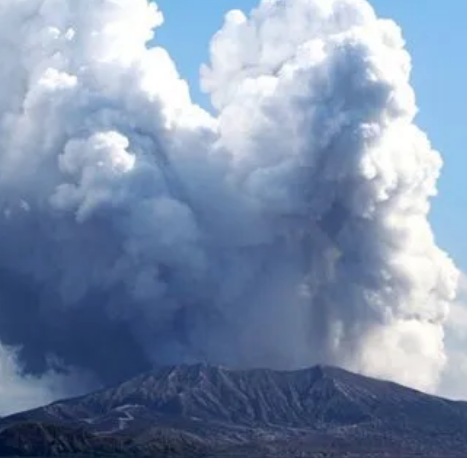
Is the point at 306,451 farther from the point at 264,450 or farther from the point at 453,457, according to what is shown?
the point at 453,457

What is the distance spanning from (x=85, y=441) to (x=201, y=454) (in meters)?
16.4

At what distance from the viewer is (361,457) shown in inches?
7461

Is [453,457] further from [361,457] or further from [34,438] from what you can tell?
[34,438]

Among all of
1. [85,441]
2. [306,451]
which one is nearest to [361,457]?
[306,451]

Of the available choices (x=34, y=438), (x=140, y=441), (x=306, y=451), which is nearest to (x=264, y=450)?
(x=306, y=451)

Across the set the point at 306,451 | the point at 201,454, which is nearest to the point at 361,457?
the point at 306,451

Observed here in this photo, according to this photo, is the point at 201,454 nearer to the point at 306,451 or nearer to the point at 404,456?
the point at 306,451

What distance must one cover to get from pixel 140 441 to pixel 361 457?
31845 millimetres

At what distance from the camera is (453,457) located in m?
199

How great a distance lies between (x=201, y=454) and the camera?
191m

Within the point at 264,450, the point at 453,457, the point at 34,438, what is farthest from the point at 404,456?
the point at 34,438

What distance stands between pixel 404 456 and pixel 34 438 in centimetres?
5366

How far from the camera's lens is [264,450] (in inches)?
7761

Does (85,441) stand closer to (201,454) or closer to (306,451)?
(201,454)
